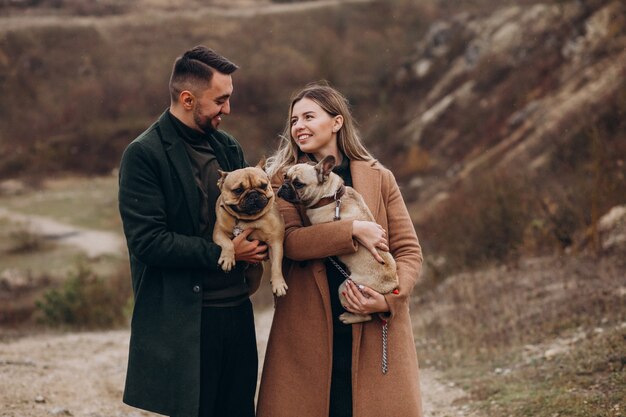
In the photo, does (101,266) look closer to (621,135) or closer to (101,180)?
(101,180)

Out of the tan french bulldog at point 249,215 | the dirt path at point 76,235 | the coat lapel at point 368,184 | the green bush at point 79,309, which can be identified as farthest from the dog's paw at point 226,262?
the dirt path at point 76,235

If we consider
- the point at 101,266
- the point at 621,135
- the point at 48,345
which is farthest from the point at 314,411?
the point at 101,266

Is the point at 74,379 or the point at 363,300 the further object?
the point at 74,379

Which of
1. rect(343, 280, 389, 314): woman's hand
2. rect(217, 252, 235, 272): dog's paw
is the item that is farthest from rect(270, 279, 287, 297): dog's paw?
rect(343, 280, 389, 314): woman's hand

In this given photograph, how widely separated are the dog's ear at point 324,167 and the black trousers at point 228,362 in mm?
916

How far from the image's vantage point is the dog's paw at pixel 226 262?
4.07 metres

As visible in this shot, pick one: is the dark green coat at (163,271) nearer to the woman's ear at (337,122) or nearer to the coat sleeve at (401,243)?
the woman's ear at (337,122)

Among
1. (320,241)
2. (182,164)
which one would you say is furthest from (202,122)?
(320,241)

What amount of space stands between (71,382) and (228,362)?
5.83 m

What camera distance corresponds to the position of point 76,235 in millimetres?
28312

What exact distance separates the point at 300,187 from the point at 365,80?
42554 mm

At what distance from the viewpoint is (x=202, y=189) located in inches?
168

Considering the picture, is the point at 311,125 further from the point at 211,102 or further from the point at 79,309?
the point at 79,309

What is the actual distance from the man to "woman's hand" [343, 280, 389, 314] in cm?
64
